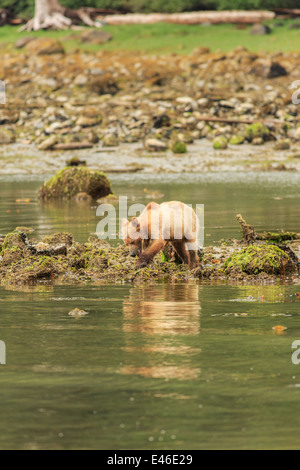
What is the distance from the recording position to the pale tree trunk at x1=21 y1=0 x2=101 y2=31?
74.8 m

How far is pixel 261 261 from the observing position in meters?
17.9

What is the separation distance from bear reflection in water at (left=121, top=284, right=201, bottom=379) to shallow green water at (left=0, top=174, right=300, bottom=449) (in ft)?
0.05

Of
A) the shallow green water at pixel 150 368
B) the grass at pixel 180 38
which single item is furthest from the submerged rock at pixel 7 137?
the shallow green water at pixel 150 368

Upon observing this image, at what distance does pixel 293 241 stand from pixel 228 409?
11297 mm

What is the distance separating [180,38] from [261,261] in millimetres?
55114

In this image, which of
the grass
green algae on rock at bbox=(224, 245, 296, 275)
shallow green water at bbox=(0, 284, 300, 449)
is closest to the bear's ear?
shallow green water at bbox=(0, 284, 300, 449)

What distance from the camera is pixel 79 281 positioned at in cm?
1770

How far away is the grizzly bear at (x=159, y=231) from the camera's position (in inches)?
683

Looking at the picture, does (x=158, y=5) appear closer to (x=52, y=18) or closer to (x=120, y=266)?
(x=52, y=18)

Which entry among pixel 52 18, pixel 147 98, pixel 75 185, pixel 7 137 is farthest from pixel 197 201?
pixel 52 18

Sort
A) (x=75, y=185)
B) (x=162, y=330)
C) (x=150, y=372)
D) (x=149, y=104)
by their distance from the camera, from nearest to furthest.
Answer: (x=150, y=372) < (x=162, y=330) < (x=75, y=185) < (x=149, y=104)

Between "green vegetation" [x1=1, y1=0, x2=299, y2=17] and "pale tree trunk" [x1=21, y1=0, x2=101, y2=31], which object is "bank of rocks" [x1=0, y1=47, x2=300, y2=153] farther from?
"green vegetation" [x1=1, y1=0, x2=299, y2=17]

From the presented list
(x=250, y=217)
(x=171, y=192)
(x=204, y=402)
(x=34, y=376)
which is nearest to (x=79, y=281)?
(x=34, y=376)

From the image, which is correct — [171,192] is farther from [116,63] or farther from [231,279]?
[116,63]
